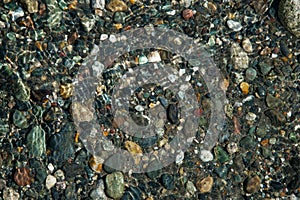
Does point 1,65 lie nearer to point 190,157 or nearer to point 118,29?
point 118,29

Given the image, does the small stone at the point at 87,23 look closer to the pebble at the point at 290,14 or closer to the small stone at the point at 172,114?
the small stone at the point at 172,114

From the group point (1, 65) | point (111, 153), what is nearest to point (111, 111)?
point (111, 153)

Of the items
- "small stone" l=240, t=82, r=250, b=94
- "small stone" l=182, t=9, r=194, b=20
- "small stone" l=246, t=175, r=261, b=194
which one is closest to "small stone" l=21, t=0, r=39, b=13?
"small stone" l=182, t=9, r=194, b=20

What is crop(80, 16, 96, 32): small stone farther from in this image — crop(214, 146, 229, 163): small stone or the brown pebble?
crop(214, 146, 229, 163): small stone

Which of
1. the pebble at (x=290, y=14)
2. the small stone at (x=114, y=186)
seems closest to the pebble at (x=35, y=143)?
the small stone at (x=114, y=186)

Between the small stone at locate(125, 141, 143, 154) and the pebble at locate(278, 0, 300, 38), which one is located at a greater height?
the pebble at locate(278, 0, 300, 38)

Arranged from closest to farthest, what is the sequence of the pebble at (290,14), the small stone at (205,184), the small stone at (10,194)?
the small stone at (10,194) < the small stone at (205,184) < the pebble at (290,14)
